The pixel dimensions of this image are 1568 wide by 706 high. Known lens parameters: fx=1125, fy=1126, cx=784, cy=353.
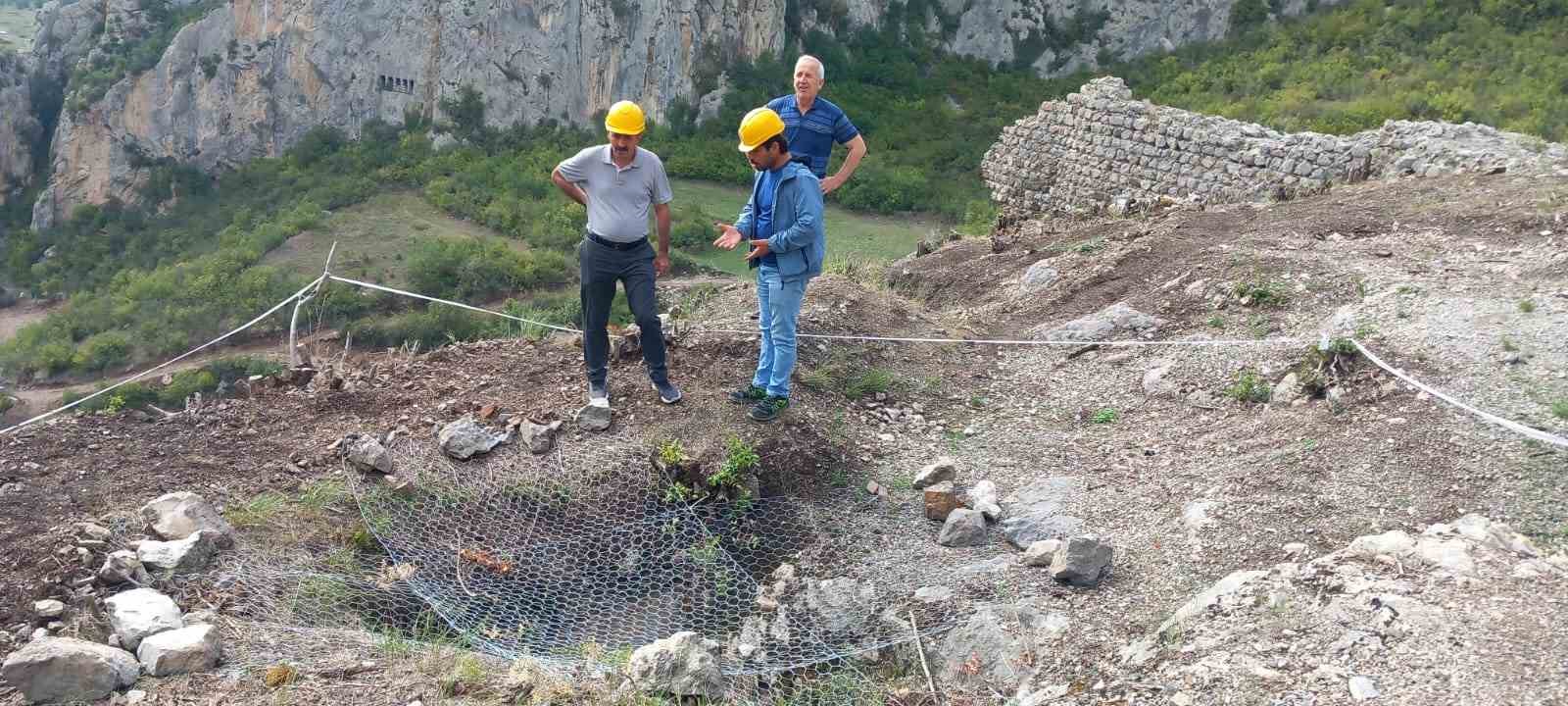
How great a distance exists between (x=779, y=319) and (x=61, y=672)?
2.94m

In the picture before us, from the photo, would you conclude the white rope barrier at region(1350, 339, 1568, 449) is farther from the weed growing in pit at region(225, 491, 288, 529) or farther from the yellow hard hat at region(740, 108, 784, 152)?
the weed growing in pit at region(225, 491, 288, 529)

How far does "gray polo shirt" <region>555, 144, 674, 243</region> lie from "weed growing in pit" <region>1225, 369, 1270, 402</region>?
2937mm

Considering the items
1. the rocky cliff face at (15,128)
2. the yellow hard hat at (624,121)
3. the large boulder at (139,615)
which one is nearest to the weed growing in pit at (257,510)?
the large boulder at (139,615)

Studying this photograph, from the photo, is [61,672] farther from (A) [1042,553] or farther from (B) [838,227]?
(B) [838,227]

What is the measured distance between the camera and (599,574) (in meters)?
4.43

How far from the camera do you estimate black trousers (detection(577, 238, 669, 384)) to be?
504 cm

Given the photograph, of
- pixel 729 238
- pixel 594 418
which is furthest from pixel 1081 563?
pixel 594 418

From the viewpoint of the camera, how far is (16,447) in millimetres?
5074

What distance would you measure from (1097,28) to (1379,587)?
37.2 m

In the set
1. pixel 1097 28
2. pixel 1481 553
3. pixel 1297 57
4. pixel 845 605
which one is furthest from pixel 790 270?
pixel 1097 28

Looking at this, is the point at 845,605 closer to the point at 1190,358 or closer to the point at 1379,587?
the point at 1379,587

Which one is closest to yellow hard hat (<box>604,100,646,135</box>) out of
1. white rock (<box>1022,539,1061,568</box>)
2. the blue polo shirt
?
the blue polo shirt

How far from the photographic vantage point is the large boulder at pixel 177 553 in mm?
4129

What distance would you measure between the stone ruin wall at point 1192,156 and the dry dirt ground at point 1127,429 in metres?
1.49
